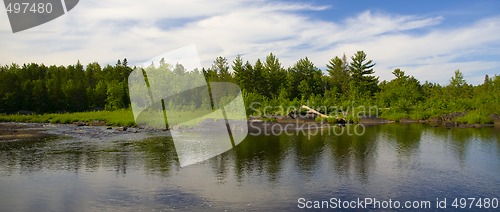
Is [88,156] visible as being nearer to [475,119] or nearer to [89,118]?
[89,118]

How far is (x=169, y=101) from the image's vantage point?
65688 mm

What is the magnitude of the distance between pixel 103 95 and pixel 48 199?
86.5m

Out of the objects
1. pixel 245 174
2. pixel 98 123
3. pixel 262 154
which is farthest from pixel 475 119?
pixel 98 123

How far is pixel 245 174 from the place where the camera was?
2069cm

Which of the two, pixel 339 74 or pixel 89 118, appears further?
pixel 339 74
